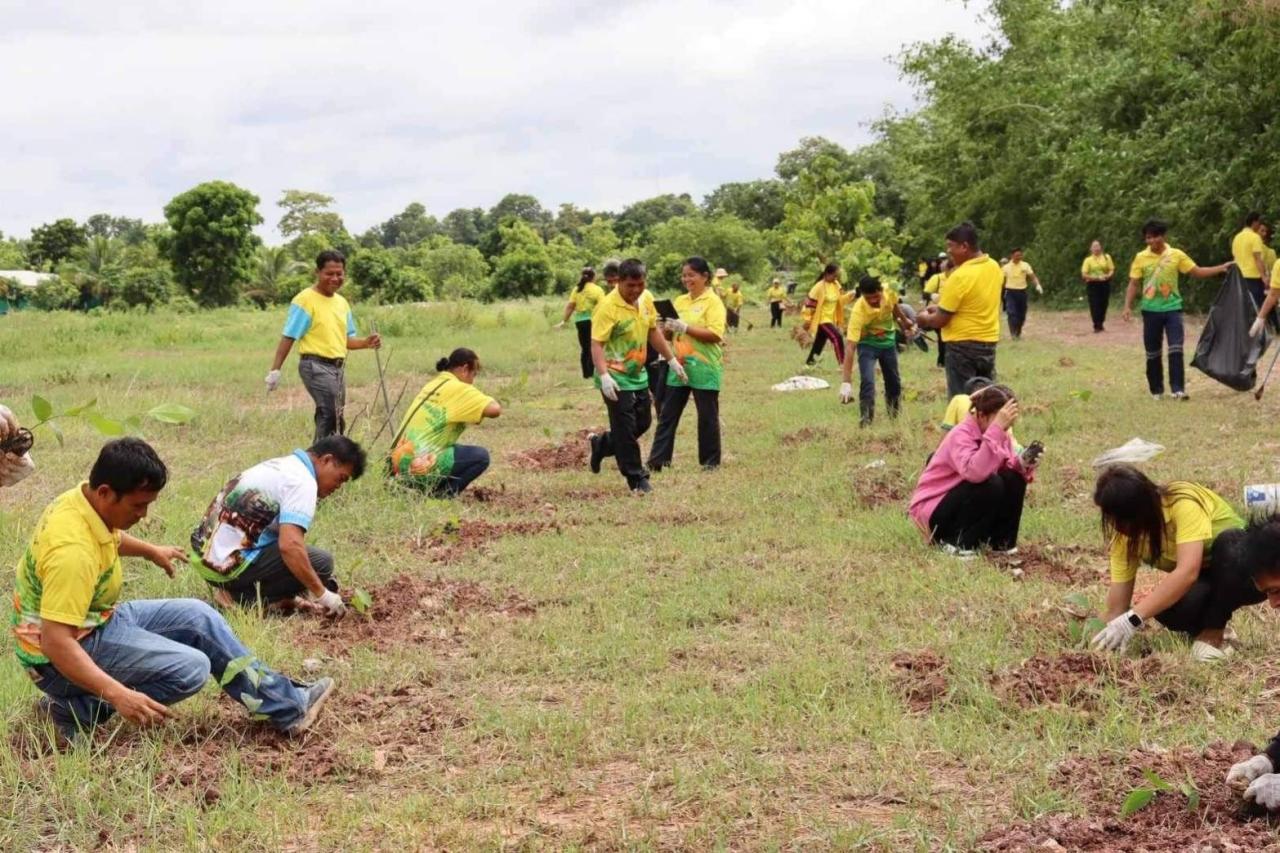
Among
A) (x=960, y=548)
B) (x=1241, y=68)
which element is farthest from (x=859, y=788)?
(x=1241, y=68)

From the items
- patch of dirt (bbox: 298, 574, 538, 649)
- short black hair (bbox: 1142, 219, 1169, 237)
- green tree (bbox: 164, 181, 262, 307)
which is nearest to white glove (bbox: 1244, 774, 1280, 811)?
patch of dirt (bbox: 298, 574, 538, 649)

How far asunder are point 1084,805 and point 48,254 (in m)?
65.4

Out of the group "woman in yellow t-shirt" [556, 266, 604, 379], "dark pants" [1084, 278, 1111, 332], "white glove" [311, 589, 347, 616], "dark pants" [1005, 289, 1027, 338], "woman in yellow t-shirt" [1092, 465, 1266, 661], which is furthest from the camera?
"dark pants" [1084, 278, 1111, 332]

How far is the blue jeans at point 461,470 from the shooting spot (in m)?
8.36

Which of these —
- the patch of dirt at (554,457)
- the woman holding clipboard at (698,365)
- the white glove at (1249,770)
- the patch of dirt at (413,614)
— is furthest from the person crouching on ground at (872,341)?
the white glove at (1249,770)

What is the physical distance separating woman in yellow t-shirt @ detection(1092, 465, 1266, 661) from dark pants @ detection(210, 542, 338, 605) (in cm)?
341

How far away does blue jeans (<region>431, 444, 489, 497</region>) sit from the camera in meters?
8.36

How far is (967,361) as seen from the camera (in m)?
8.72

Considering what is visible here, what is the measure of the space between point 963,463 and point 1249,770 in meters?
2.95

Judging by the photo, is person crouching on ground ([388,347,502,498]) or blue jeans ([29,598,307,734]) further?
person crouching on ground ([388,347,502,498])

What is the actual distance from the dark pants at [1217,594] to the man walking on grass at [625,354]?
4.45 meters

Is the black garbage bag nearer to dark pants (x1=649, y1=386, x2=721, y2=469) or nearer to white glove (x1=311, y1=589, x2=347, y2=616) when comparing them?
Answer: dark pants (x1=649, y1=386, x2=721, y2=469)

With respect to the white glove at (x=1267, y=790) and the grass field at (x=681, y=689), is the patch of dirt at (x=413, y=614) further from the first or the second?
the white glove at (x=1267, y=790)

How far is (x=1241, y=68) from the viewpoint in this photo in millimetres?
18516
